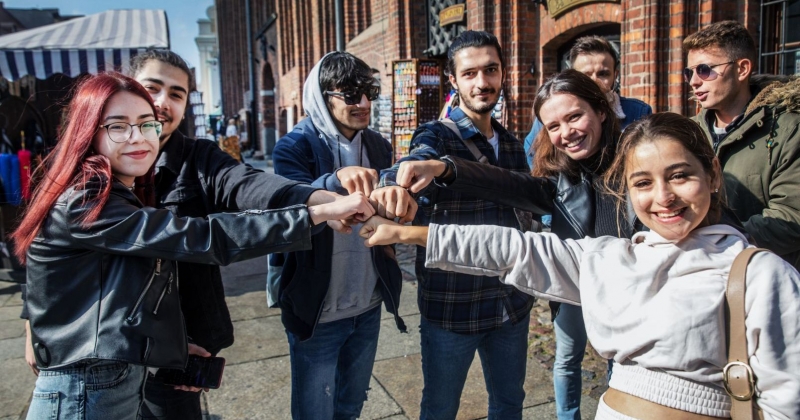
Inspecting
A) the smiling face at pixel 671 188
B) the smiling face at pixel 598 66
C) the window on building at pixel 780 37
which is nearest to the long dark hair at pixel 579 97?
the smiling face at pixel 671 188

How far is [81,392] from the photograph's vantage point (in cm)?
172

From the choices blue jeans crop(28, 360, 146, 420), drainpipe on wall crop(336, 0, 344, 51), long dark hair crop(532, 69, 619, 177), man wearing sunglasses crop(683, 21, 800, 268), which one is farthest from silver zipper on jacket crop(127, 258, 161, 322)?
drainpipe on wall crop(336, 0, 344, 51)

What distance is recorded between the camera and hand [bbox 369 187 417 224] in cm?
215

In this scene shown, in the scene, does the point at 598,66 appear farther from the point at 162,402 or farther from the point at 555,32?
the point at 555,32

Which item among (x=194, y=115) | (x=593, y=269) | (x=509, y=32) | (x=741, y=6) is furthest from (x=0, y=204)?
(x=741, y=6)

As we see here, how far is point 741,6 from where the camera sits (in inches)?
191

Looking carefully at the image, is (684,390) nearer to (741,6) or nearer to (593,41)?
(593,41)

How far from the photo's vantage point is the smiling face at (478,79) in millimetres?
2582

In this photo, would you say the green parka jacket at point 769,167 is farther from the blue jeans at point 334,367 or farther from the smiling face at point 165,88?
the smiling face at point 165,88

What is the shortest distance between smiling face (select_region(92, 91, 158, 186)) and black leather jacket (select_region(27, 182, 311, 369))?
10 centimetres

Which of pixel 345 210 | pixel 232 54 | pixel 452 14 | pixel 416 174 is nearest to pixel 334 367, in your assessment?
pixel 345 210

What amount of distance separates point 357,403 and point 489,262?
114cm

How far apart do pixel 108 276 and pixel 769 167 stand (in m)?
2.60

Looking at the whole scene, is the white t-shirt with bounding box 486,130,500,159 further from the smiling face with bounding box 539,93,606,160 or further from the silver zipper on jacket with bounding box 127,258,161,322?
the silver zipper on jacket with bounding box 127,258,161,322
